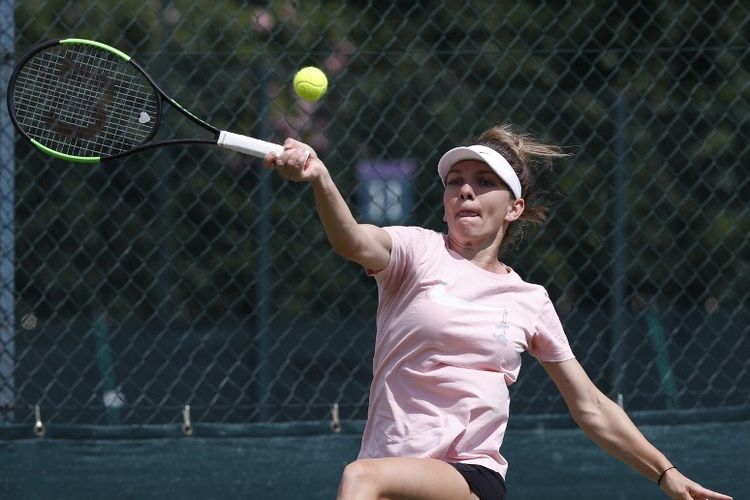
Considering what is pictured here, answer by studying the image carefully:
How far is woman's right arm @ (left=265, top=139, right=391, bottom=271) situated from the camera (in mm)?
2684

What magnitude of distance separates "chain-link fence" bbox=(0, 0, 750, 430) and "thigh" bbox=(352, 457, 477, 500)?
132cm

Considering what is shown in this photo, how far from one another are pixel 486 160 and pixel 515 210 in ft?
0.65

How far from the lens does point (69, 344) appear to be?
4.12 metres

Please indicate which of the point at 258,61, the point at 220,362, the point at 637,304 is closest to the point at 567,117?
the point at 637,304

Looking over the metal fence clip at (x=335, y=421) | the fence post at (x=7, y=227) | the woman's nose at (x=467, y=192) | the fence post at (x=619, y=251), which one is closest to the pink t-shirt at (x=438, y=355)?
the woman's nose at (x=467, y=192)

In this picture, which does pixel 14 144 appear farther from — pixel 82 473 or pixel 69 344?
pixel 82 473

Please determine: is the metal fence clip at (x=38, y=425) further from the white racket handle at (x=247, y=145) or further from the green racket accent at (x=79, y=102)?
the white racket handle at (x=247, y=145)

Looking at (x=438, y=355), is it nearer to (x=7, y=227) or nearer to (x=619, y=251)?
(x=619, y=251)

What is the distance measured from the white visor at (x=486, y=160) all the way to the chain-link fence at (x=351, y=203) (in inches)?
43.7

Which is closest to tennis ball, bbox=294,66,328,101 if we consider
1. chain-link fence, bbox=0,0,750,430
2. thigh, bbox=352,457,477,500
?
chain-link fence, bbox=0,0,750,430

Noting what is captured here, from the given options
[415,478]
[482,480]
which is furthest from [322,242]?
[415,478]

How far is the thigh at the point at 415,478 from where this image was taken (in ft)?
9.22

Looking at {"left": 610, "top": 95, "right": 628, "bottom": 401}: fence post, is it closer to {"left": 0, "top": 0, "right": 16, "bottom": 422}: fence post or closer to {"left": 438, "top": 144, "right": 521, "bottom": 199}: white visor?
{"left": 438, "top": 144, "right": 521, "bottom": 199}: white visor

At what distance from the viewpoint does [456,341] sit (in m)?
2.99
